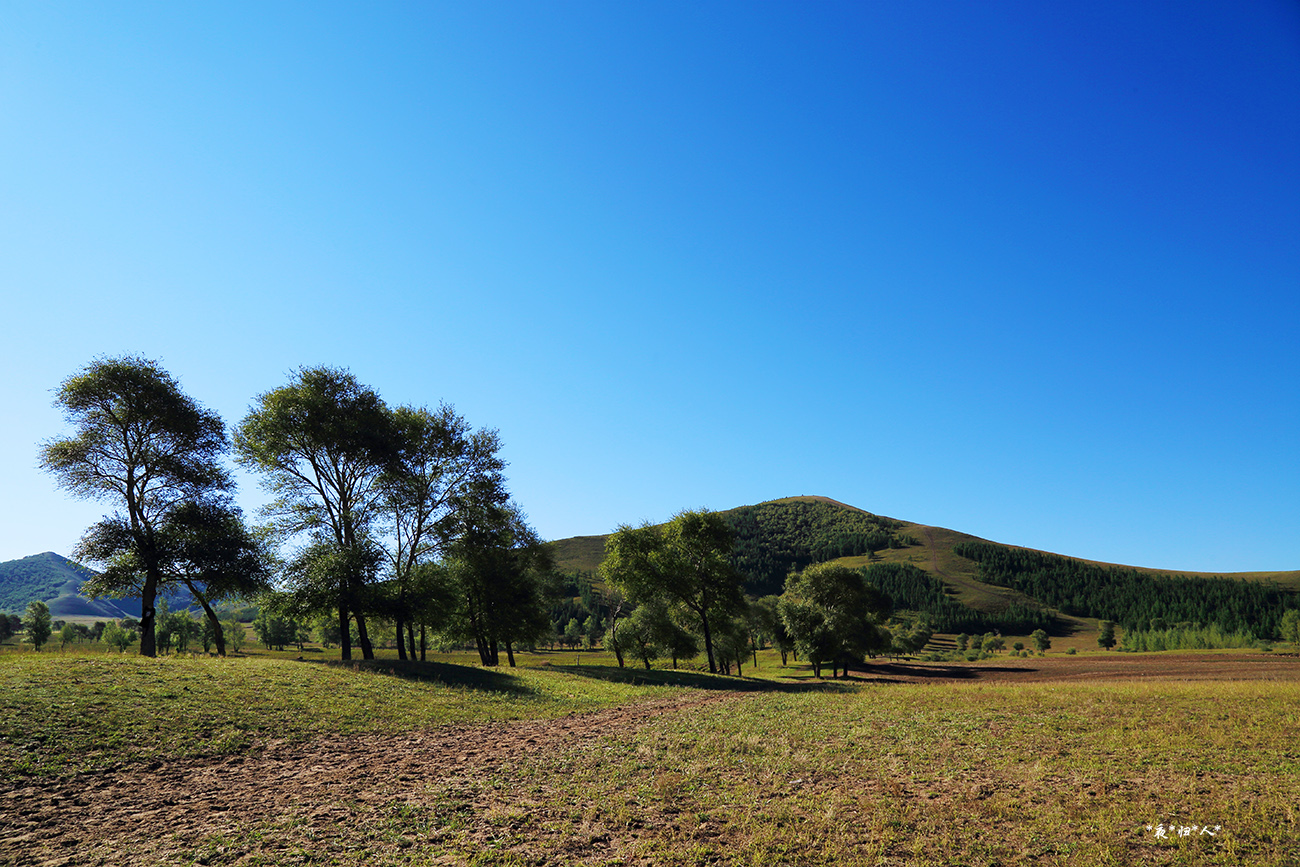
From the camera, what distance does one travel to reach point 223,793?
12.3 m

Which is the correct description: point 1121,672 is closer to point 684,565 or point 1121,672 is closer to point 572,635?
point 684,565

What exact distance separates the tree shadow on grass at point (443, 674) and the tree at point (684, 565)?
2106 centimetres

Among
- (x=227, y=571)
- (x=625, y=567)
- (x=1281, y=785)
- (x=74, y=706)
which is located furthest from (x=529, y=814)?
(x=625, y=567)

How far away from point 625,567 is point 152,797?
44.2 meters

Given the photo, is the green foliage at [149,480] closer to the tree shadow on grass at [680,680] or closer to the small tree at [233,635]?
the tree shadow on grass at [680,680]

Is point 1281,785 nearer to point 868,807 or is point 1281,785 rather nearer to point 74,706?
point 868,807

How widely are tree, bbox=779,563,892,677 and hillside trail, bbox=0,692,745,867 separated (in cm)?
5329

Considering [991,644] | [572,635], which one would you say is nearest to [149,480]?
[572,635]


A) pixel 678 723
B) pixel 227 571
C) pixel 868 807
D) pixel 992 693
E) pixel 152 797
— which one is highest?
pixel 227 571

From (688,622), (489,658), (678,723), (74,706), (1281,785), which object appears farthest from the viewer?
(688,622)

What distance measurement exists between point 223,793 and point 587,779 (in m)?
7.99

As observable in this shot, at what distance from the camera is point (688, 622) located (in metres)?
60.2

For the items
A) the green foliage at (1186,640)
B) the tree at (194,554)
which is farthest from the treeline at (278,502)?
the green foliage at (1186,640)

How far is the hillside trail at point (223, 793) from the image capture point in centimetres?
963
